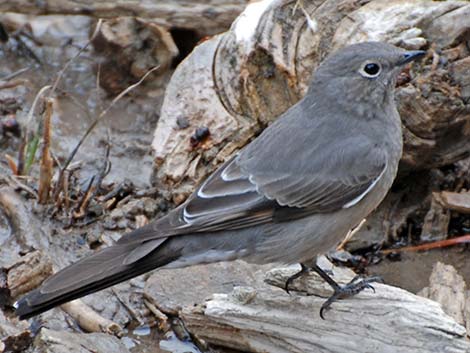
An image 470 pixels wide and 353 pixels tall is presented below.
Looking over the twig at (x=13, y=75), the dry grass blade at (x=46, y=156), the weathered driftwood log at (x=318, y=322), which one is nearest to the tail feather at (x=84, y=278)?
the weathered driftwood log at (x=318, y=322)

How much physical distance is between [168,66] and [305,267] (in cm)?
325

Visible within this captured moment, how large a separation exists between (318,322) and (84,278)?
1.53m

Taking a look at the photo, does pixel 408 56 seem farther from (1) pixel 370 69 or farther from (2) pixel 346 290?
(2) pixel 346 290

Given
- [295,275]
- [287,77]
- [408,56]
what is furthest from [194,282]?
[408,56]

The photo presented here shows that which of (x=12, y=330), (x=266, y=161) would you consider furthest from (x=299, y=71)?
(x=12, y=330)

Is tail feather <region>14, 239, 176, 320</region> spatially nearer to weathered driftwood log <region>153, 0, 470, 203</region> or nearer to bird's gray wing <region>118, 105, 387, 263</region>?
bird's gray wing <region>118, 105, 387, 263</region>

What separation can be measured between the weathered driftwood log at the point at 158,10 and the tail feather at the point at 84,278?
3.36 metres

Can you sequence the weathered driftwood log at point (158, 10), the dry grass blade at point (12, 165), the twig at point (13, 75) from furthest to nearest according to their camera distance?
the weathered driftwood log at point (158, 10)
the twig at point (13, 75)
the dry grass blade at point (12, 165)

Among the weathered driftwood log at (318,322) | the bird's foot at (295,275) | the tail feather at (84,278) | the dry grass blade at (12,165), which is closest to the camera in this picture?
the tail feather at (84,278)

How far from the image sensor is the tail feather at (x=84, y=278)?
624 cm

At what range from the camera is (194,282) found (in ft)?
26.2

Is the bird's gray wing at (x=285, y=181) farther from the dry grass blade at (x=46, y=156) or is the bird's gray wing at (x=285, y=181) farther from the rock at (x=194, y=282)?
the dry grass blade at (x=46, y=156)

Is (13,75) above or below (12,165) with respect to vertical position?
above

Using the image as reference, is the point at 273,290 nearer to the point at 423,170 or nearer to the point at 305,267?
the point at 305,267
